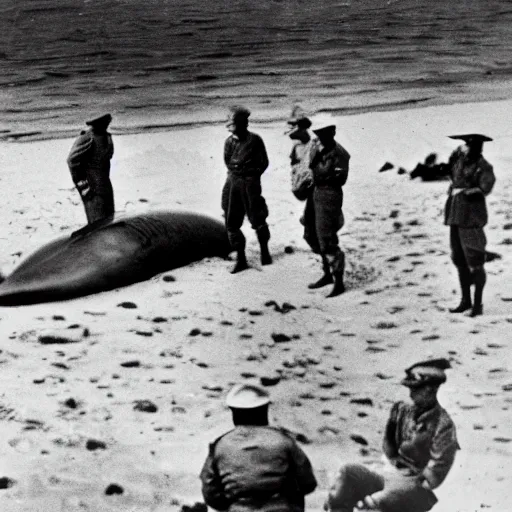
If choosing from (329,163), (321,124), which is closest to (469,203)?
(329,163)

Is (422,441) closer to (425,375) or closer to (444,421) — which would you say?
(444,421)

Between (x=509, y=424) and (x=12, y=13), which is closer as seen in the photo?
(x=509, y=424)

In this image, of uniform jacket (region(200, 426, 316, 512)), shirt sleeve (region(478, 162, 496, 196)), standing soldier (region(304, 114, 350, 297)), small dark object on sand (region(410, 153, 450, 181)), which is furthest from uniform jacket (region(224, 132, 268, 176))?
uniform jacket (region(200, 426, 316, 512))

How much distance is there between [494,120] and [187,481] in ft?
35.0

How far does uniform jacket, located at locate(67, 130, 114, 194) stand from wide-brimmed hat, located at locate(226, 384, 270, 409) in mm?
5770

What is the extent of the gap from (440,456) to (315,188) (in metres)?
4.34

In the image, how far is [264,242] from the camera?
34.4 feet

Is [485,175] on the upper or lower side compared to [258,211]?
upper

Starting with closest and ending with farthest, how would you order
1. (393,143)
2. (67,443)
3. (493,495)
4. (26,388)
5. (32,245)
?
(493,495) < (67,443) < (26,388) < (32,245) < (393,143)

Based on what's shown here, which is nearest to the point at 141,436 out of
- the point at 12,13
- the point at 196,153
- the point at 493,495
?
the point at 493,495

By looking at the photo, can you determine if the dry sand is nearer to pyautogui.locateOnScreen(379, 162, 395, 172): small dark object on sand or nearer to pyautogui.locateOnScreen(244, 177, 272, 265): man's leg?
pyautogui.locateOnScreen(244, 177, 272, 265): man's leg

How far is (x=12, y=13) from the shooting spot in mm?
15273

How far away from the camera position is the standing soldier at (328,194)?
9328 millimetres

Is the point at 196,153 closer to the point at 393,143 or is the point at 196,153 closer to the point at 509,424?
the point at 393,143
